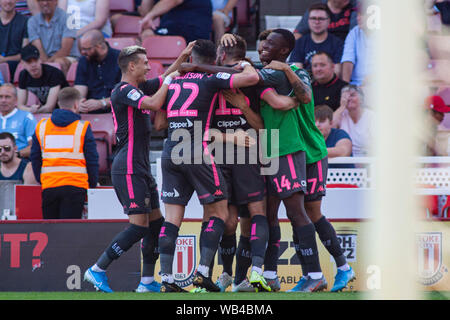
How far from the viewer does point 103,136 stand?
8539mm

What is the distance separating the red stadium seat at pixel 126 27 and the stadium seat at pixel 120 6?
310mm

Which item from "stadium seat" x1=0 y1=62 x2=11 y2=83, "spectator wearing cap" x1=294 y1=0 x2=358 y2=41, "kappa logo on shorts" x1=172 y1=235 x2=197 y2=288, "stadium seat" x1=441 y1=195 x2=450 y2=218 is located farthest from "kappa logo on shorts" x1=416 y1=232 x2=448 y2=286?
"stadium seat" x1=0 y1=62 x2=11 y2=83

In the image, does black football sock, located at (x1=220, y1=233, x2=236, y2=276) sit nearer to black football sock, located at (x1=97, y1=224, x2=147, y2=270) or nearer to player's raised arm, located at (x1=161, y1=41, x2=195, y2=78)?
black football sock, located at (x1=97, y1=224, x2=147, y2=270)

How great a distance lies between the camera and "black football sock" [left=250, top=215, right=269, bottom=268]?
18.0 ft

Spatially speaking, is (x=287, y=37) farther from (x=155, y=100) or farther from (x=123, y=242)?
(x=123, y=242)

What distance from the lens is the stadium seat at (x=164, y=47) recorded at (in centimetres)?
964

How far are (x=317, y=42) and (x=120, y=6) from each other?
3396mm

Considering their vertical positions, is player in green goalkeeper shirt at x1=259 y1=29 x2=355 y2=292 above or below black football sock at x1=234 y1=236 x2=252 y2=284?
above

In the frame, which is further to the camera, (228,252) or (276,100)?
(228,252)

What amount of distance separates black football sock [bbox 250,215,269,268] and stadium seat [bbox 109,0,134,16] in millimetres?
6628

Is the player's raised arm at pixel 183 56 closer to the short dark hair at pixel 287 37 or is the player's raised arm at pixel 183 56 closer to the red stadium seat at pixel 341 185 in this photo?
the short dark hair at pixel 287 37

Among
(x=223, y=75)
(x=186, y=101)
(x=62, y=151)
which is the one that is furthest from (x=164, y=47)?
(x=223, y=75)
